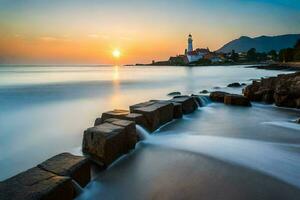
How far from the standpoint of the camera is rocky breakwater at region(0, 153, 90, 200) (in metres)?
2.48

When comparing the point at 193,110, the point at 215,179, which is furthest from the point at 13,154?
the point at 193,110

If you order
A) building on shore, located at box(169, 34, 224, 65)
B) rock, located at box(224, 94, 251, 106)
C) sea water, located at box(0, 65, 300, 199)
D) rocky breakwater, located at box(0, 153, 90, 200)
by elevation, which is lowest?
sea water, located at box(0, 65, 300, 199)

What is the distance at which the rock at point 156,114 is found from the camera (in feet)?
19.4

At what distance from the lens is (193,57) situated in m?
140

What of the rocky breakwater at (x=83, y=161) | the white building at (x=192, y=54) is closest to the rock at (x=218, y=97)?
the rocky breakwater at (x=83, y=161)

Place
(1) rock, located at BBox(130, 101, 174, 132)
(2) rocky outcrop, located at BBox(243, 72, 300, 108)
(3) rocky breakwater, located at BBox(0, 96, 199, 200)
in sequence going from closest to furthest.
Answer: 1. (3) rocky breakwater, located at BBox(0, 96, 199, 200)
2. (1) rock, located at BBox(130, 101, 174, 132)
3. (2) rocky outcrop, located at BBox(243, 72, 300, 108)

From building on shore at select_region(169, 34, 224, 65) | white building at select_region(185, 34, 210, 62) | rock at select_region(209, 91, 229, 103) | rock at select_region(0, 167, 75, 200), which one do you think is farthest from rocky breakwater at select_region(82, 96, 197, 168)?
white building at select_region(185, 34, 210, 62)

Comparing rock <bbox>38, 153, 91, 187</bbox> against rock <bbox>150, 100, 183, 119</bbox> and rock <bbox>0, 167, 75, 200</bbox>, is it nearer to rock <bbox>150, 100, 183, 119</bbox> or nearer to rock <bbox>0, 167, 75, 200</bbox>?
rock <bbox>0, 167, 75, 200</bbox>

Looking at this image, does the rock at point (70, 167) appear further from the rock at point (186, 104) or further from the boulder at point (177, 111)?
the rock at point (186, 104)

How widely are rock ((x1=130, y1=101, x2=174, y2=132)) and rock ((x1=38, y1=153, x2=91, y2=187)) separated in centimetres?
259

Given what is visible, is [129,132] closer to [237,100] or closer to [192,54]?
[237,100]

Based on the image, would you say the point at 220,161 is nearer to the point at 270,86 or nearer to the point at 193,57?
the point at 270,86

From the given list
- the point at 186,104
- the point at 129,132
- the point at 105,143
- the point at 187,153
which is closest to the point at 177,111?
the point at 186,104

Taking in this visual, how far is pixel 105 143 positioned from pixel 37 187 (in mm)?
1467
